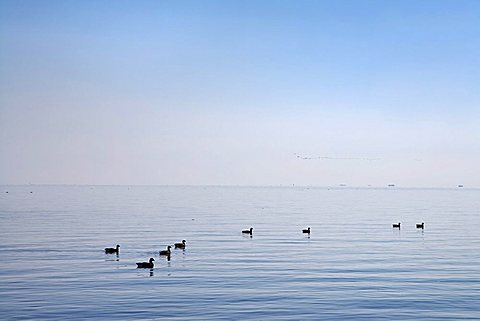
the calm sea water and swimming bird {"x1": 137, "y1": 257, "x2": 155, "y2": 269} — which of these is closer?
the calm sea water

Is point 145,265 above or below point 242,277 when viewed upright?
above

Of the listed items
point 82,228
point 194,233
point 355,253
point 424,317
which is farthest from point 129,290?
point 82,228

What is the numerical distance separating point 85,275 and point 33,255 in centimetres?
1222

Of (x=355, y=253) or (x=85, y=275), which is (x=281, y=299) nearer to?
(x=85, y=275)

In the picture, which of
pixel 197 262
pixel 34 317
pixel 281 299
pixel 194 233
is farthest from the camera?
pixel 194 233

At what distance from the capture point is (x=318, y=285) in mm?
36344

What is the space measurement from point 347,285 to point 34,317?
17856mm

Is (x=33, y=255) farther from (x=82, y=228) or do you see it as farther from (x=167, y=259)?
(x=82, y=228)

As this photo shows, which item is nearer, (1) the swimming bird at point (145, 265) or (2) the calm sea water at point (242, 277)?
(2) the calm sea water at point (242, 277)

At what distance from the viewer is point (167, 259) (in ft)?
159

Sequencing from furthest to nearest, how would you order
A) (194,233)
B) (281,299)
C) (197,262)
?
(194,233), (197,262), (281,299)

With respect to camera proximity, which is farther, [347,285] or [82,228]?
[82,228]

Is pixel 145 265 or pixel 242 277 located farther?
pixel 145 265

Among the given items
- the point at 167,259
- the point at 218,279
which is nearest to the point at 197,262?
the point at 167,259
